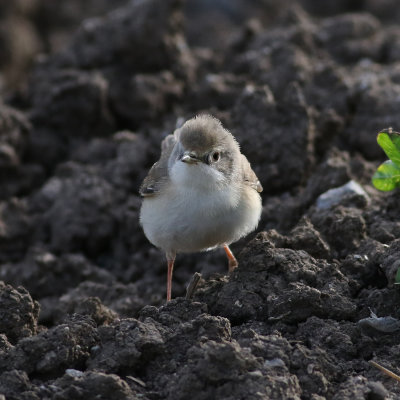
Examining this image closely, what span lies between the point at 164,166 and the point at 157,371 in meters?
2.25

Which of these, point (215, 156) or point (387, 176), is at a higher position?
point (387, 176)

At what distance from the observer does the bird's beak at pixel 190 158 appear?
529cm

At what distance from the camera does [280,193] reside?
7148 mm

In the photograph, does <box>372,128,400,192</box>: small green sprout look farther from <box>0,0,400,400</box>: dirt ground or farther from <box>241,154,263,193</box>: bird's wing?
<box>241,154,263,193</box>: bird's wing

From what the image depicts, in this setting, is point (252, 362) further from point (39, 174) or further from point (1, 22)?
point (1, 22)

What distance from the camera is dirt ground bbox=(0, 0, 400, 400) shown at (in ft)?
13.7

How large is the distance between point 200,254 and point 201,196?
1.66m

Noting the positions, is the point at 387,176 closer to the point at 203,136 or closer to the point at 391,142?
the point at 391,142

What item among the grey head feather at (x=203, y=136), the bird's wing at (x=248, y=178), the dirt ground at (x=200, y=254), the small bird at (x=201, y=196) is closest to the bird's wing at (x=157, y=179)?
the small bird at (x=201, y=196)

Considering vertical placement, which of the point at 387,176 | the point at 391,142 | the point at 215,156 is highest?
the point at 391,142

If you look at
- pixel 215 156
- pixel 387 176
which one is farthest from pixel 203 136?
pixel 387 176

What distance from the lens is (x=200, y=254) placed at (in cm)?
695

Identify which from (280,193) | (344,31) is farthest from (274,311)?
(344,31)

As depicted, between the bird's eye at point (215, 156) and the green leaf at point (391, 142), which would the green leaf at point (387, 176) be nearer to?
the green leaf at point (391, 142)
